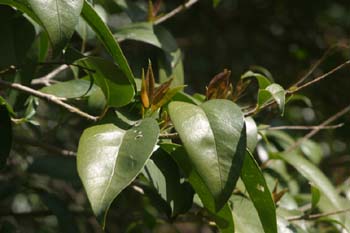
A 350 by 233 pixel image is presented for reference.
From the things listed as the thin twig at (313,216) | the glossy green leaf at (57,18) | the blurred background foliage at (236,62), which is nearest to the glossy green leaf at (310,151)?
the blurred background foliage at (236,62)

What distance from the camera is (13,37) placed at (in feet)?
3.71

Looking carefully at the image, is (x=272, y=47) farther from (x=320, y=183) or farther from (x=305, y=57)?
(x=320, y=183)

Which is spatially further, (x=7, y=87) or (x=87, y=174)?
(x=7, y=87)

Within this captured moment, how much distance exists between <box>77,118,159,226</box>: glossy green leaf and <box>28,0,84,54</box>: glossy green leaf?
0.13 metres

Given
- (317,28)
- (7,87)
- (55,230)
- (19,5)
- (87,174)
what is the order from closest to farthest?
(87,174), (19,5), (7,87), (55,230), (317,28)

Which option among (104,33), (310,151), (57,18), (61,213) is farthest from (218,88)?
(310,151)

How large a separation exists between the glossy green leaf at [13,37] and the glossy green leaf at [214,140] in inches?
11.8

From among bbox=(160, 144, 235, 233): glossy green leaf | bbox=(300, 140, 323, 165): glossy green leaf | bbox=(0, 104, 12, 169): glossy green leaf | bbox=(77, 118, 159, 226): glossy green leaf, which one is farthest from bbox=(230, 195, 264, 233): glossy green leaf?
bbox=(300, 140, 323, 165): glossy green leaf

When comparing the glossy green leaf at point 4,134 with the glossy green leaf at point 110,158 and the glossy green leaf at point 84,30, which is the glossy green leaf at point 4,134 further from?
the glossy green leaf at point 84,30

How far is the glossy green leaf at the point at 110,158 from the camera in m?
0.82

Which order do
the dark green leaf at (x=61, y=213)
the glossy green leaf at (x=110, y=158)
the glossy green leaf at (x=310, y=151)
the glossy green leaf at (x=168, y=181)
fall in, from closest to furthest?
the glossy green leaf at (x=110, y=158) < the glossy green leaf at (x=168, y=181) < the dark green leaf at (x=61, y=213) < the glossy green leaf at (x=310, y=151)

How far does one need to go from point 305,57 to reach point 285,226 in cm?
125

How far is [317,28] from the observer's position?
247 centimetres

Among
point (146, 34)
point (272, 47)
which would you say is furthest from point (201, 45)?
point (146, 34)
